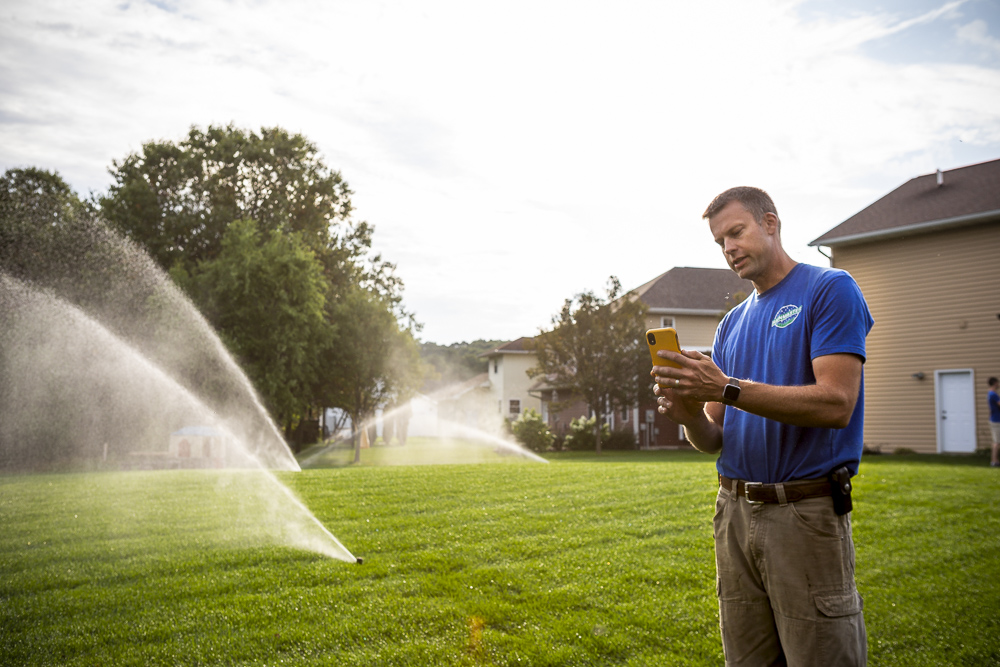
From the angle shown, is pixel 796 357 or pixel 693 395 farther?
pixel 796 357

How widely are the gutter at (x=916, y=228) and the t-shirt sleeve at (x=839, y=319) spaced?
21212 mm

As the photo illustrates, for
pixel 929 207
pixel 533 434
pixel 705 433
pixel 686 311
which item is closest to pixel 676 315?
pixel 686 311

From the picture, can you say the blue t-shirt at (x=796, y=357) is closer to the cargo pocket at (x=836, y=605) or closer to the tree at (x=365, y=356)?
the cargo pocket at (x=836, y=605)

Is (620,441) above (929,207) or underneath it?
underneath

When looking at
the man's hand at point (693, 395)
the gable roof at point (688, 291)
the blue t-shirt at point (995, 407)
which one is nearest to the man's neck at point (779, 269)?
the man's hand at point (693, 395)

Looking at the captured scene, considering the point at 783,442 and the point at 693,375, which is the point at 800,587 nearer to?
the point at 783,442

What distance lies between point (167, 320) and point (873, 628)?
22.3 metres

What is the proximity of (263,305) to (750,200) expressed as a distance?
968 inches

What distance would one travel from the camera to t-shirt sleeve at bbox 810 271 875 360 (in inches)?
87.9

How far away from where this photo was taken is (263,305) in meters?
25.1

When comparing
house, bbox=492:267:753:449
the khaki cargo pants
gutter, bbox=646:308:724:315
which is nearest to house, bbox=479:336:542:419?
house, bbox=492:267:753:449

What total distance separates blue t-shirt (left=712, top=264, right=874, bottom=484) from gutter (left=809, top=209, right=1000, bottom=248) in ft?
69.3

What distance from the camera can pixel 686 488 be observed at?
10141mm

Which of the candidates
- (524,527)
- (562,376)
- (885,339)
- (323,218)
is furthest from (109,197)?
(885,339)
